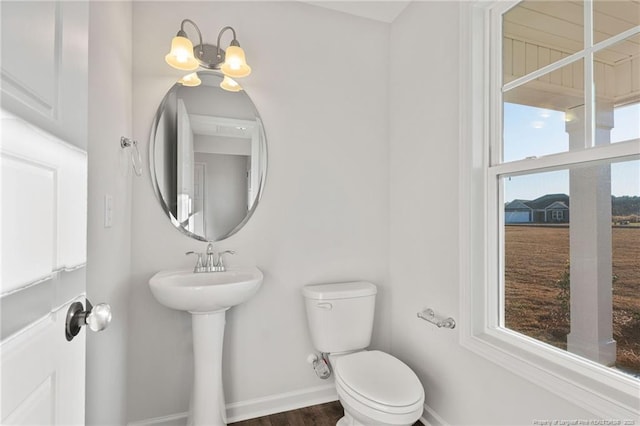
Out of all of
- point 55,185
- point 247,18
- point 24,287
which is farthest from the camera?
point 247,18

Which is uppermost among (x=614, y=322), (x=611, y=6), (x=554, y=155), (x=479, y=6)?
(x=479, y=6)

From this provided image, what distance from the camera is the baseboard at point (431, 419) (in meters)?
1.65

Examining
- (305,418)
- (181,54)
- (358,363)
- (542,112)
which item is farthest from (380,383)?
(181,54)

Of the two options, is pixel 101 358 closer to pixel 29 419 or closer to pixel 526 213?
pixel 29 419

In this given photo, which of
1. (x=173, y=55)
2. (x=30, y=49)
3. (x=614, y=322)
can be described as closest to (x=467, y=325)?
(x=614, y=322)

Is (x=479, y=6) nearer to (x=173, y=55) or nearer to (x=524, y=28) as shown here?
(x=524, y=28)

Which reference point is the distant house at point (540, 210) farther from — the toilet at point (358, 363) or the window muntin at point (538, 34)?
the toilet at point (358, 363)

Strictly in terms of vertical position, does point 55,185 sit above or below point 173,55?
below

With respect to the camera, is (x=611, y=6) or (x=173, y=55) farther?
(x=173, y=55)

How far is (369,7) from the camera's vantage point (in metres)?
1.99

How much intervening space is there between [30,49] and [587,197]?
1565mm

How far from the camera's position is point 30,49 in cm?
51

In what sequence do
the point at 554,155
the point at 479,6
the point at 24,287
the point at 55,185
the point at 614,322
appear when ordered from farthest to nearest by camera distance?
the point at 479,6 < the point at 554,155 < the point at 614,322 < the point at 55,185 < the point at 24,287

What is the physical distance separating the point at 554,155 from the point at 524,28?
59 cm
